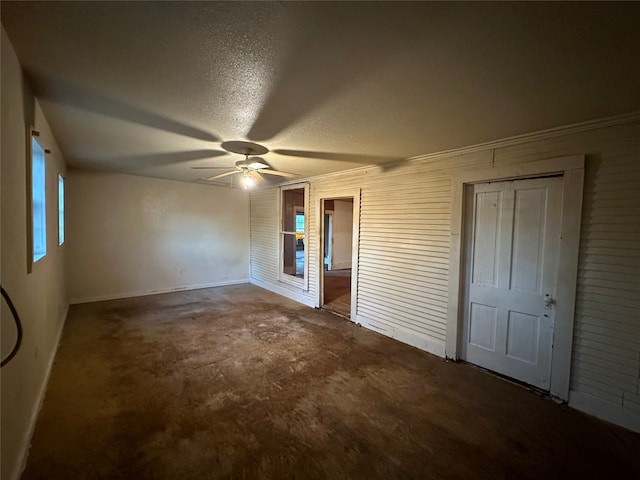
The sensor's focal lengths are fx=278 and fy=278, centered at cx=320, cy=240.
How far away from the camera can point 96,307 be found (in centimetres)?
474

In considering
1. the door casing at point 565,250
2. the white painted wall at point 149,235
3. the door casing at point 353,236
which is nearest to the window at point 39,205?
the white painted wall at point 149,235

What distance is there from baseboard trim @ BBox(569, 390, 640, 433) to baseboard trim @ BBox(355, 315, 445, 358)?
3.74ft

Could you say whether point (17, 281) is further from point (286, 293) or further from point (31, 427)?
point (286, 293)

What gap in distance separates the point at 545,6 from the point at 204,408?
3159mm

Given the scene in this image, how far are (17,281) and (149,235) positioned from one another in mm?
4288

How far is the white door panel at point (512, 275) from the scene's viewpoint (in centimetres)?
252

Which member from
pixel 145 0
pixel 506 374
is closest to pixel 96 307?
pixel 145 0

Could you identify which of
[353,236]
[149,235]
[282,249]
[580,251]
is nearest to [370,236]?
[353,236]

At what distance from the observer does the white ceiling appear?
3.93 ft

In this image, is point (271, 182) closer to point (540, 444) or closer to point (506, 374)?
point (506, 374)

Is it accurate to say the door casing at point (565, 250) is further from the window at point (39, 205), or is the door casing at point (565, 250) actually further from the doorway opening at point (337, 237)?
the doorway opening at point (337, 237)

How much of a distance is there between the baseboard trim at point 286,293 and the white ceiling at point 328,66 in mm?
3269

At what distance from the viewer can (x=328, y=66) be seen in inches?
61.6

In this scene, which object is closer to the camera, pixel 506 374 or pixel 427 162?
pixel 506 374
